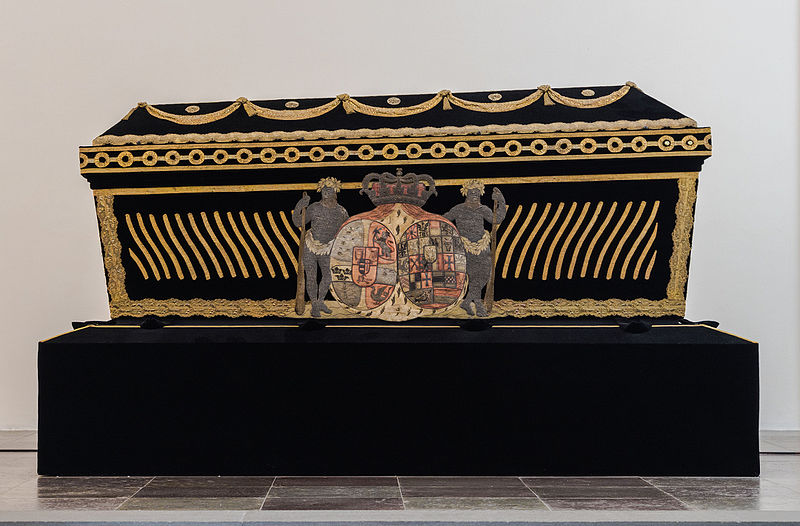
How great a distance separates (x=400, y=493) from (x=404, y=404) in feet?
1.22

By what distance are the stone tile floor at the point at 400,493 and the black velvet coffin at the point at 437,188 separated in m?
0.66

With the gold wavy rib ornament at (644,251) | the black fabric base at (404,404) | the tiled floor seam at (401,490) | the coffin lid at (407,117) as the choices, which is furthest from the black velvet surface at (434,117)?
the tiled floor seam at (401,490)

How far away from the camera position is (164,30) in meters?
3.81

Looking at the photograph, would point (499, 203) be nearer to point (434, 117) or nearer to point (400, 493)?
point (434, 117)

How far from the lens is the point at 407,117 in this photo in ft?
9.49

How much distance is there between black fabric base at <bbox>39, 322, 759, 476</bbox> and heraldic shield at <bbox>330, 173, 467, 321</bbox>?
0.16m

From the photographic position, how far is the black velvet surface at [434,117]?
111 inches

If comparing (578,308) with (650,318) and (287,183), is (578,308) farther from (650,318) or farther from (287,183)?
(287,183)

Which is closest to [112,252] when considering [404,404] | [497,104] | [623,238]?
[404,404]

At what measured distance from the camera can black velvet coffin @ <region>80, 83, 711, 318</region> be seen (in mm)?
2779

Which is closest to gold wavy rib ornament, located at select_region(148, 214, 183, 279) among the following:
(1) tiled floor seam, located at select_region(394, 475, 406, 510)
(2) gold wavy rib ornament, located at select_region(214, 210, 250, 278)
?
(2) gold wavy rib ornament, located at select_region(214, 210, 250, 278)

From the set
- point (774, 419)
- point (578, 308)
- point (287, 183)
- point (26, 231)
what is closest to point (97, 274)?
point (26, 231)

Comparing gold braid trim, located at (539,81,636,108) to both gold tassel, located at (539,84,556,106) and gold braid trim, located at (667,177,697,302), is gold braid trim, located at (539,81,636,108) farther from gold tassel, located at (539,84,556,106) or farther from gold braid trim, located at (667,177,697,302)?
gold braid trim, located at (667,177,697,302)

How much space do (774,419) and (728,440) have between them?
1319 millimetres
